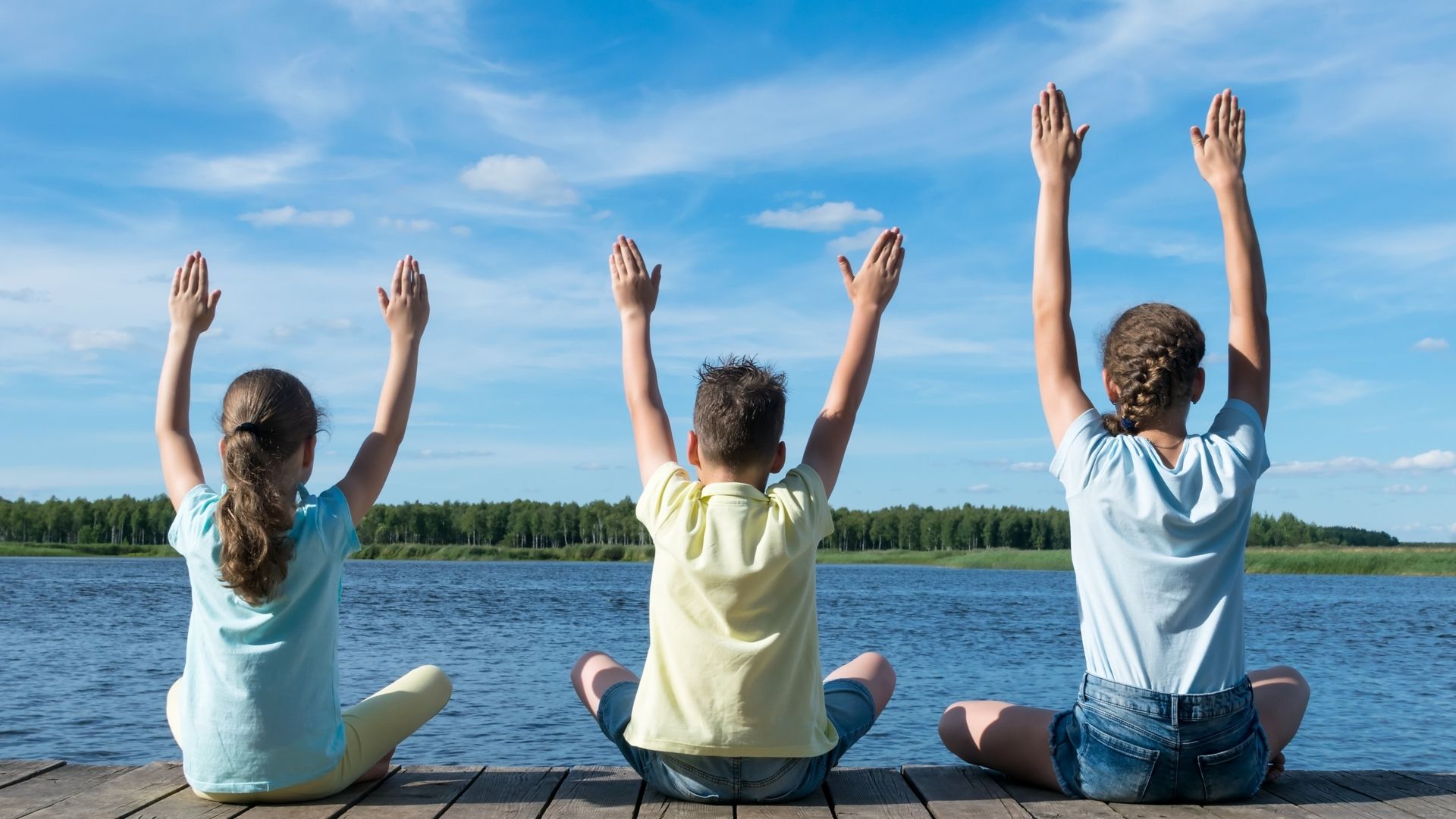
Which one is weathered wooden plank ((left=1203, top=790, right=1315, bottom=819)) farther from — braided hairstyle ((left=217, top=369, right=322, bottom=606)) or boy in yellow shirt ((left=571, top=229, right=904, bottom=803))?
braided hairstyle ((left=217, top=369, right=322, bottom=606))

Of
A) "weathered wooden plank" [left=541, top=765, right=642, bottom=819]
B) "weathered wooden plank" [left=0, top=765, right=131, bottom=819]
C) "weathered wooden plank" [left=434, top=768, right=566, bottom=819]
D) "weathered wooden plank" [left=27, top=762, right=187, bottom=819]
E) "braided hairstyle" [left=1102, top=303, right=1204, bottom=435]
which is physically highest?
"braided hairstyle" [left=1102, top=303, right=1204, bottom=435]

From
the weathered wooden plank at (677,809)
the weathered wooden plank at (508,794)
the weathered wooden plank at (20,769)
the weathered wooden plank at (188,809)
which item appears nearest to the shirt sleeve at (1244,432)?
the weathered wooden plank at (677,809)

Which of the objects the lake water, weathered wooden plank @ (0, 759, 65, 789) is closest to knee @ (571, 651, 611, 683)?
weathered wooden plank @ (0, 759, 65, 789)

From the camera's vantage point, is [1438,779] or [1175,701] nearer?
[1175,701]

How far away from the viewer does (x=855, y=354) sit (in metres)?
3.59

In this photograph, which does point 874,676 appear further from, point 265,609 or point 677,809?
point 265,609

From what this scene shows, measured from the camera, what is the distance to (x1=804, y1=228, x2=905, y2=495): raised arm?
338 centimetres

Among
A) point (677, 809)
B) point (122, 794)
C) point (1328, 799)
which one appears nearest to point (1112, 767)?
point (1328, 799)

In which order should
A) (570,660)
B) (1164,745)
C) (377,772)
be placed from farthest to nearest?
(570,660) → (377,772) → (1164,745)

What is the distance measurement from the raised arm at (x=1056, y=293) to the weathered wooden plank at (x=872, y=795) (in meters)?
1.14

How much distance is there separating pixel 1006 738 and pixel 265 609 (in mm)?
2224

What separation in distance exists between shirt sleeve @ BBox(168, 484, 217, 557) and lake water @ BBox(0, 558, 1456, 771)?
20.1ft

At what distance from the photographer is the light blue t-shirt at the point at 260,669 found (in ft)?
10.6

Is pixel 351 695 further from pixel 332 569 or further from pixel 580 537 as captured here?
pixel 580 537
